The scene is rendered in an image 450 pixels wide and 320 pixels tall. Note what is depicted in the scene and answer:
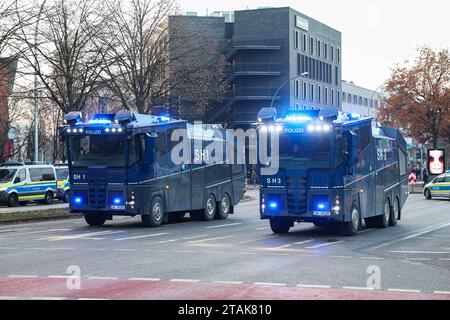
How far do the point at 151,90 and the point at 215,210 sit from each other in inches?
548

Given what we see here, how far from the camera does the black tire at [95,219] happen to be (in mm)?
24531

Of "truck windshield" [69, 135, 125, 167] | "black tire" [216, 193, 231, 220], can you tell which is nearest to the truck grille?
"truck windshield" [69, 135, 125, 167]

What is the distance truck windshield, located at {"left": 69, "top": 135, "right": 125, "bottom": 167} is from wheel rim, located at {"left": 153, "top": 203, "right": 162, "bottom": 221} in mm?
1902

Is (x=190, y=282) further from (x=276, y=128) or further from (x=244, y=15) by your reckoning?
(x=244, y=15)

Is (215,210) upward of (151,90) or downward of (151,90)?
downward

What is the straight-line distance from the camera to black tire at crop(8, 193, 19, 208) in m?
39.7

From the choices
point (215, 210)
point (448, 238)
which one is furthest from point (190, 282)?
point (215, 210)

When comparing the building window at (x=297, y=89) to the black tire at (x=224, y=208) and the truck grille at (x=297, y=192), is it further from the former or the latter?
the truck grille at (x=297, y=192)

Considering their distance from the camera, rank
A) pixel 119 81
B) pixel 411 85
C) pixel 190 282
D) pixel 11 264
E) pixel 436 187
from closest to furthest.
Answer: pixel 190 282, pixel 11 264, pixel 119 81, pixel 436 187, pixel 411 85

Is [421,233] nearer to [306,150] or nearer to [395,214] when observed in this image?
[395,214]

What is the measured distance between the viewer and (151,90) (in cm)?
4034

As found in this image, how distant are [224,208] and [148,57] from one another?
13.6 metres

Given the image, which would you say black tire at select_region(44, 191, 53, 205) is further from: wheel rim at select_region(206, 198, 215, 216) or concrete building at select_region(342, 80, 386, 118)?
concrete building at select_region(342, 80, 386, 118)

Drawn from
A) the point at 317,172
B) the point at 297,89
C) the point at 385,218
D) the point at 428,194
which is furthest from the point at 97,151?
the point at 297,89
